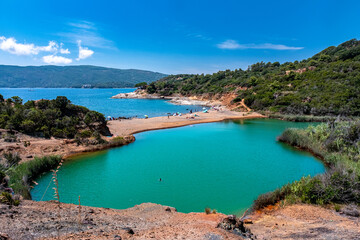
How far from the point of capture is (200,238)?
5785mm

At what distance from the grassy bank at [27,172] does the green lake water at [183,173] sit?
31.1 inches

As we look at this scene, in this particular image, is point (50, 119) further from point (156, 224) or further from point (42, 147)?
point (156, 224)

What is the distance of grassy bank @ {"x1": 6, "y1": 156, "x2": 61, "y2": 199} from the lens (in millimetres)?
10514

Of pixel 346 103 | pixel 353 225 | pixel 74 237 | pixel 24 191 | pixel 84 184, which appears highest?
pixel 346 103

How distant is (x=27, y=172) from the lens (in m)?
13.7

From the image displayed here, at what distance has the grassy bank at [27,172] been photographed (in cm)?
1051

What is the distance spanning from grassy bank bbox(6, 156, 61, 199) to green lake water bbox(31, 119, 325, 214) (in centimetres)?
79

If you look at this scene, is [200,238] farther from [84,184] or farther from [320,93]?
[320,93]

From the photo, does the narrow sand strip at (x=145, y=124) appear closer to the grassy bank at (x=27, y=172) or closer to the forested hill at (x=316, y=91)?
the forested hill at (x=316, y=91)

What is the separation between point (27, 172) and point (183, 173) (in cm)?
1054

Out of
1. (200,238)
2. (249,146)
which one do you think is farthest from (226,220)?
(249,146)

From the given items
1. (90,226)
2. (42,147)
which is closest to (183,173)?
(90,226)

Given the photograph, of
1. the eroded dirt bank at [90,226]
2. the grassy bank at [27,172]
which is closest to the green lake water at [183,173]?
the grassy bank at [27,172]

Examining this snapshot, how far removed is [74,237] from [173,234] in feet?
8.65
